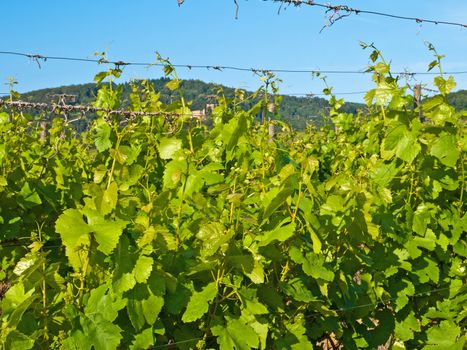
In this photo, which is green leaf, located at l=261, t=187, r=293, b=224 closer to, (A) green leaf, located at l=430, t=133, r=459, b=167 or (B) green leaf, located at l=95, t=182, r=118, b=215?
(B) green leaf, located at l=95, t=182, r=118, b=215

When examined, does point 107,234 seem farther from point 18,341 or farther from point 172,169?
point 172,169

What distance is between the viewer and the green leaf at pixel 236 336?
2307 millimetres

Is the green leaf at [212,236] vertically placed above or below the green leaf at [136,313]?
above

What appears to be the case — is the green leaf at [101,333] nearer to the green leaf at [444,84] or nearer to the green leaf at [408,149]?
the green leaf at [408,149]

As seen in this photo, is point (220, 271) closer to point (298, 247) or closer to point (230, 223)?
point (230, 223)

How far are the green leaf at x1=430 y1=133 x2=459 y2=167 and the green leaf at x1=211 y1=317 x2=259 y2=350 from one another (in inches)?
63.2

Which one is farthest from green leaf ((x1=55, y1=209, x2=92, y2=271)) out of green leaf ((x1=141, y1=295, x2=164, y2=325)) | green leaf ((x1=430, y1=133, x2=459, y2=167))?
green leaf ((x1=430, y1=133, x2=459, y2=167))

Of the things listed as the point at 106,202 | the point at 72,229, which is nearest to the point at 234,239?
the point at 106,202

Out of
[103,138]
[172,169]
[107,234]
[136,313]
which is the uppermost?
[103,138]

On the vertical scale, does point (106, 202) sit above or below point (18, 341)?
above

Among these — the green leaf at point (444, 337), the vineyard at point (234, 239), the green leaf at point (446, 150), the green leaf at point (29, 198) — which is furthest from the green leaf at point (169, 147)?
the green leaf at point (444, 337)

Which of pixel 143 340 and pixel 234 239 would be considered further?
pixel 234 239

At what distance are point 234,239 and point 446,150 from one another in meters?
1.57

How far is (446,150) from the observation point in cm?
341
